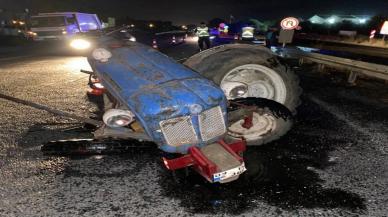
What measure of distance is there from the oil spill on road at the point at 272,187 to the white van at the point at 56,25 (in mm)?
17023

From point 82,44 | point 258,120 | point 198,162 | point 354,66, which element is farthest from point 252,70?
point 82,44

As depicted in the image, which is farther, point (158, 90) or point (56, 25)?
point (56, 25)

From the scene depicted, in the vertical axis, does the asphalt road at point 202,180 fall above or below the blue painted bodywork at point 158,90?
below

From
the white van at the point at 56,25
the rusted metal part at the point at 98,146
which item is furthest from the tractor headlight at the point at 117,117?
the white van at the point at 56,25

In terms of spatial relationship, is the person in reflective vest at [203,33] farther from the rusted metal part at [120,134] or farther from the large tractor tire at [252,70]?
the rusted metal part at [120,134]

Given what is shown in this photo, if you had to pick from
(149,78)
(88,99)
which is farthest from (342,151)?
(88,99)

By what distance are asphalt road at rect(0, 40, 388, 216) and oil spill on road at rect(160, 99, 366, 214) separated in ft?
0.03

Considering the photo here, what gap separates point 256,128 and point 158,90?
5.14 feet

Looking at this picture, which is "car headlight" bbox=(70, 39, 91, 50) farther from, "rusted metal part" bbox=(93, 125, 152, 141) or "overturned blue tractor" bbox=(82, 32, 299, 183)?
"rusted metal part" bbox=(93, 125, 152, 141)

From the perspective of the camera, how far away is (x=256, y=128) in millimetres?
4539

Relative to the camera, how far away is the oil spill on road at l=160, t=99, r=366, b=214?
10.6 ft

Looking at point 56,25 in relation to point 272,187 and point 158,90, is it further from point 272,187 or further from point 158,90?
point 272,187

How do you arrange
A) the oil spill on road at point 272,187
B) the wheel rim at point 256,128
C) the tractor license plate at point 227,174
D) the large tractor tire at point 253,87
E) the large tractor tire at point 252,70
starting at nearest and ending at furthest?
the tractor license plate at point 227,174 < the oil spill on road at point 272,187 < the large tractor tire at point 253,87 < the wheel rim at point 256,128 < the large tractor tire at point 252,70

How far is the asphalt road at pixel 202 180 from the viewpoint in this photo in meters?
3.19
